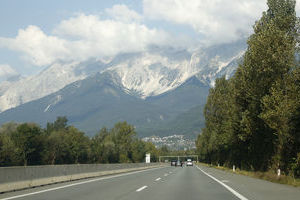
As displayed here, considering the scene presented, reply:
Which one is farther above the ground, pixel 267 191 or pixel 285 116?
pixel 285 116

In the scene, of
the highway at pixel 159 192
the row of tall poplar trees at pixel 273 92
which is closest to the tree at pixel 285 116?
the row of tall poplar trees at pixel 273 92

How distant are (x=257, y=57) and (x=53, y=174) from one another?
16.7 metres

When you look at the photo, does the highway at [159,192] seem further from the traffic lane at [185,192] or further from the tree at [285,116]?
the tree at [285,116]

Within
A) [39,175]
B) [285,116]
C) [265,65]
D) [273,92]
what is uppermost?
[265,65]

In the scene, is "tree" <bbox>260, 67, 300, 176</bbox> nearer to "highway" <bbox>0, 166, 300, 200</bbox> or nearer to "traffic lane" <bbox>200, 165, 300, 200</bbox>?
"traffic lane" <bbox>200, 165, 300, 200</bbox>

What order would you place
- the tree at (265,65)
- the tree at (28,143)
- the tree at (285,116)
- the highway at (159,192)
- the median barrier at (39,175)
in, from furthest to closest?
1. the tree at (28,143)
2. the tree at (265,65)
3. the tree at (285,116)
4. the median barrier at (39,175)
5. the highway at (159,192)

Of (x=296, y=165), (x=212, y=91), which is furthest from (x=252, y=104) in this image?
(x=212, y=91)

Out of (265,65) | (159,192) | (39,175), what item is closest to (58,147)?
(265,65)

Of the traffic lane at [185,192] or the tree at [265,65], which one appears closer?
the traffic lane at [185,192]

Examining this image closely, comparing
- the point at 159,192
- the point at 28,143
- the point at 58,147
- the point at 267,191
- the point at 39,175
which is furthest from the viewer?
the point at 58,147

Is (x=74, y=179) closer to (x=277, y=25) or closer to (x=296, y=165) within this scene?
(x=296, y=165)

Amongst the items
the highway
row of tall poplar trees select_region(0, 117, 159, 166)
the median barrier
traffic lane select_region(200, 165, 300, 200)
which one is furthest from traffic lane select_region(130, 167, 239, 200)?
row of tall poplar trees select_region(0, 117, 159, 166)

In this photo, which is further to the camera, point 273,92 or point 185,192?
point 273,92

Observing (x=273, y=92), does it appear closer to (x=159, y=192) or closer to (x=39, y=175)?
(x=159, y=192)
